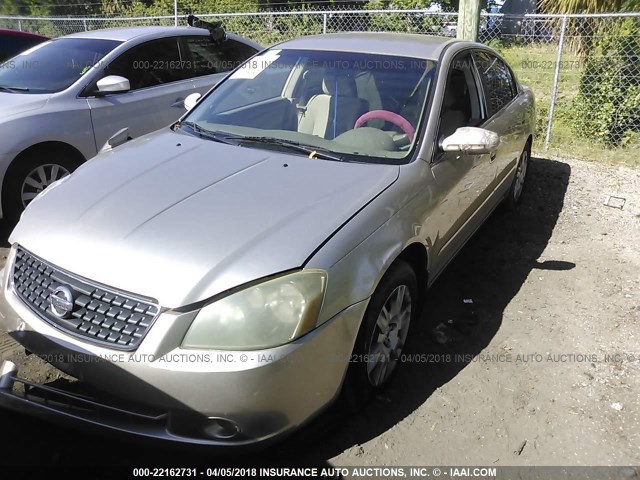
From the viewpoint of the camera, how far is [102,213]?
7.95ft

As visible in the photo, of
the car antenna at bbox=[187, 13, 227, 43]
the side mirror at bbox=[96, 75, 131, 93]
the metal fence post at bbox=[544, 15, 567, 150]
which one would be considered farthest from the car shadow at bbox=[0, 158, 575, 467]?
the car antenna at bbox=[187, 13, 227, 43]

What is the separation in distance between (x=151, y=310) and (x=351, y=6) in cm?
2209

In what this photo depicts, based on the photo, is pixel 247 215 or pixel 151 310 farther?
pixel 247 215

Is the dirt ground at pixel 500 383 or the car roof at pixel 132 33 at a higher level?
the car roof at pixel 132 33

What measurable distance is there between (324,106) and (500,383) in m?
1.91

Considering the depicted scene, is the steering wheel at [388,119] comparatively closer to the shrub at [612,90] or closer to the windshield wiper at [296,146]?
the windshield wiper at [296,146]

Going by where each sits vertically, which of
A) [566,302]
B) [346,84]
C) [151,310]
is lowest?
[566,302]

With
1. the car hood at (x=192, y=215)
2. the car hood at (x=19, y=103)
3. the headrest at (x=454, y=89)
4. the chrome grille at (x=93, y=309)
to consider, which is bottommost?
the chrome grille at (x=93, y=309)

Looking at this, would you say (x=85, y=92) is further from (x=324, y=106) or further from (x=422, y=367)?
(x=422, y=367)

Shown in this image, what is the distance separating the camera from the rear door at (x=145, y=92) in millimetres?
5000

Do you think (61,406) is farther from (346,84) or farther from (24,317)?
(346,84)

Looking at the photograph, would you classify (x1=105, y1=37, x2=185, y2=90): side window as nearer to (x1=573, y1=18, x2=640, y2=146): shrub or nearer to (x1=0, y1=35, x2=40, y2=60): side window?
(x1=0, y1=35, x2=40, y2=60): side window

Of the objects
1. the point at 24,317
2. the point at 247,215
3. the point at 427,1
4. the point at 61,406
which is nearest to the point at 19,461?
the point at 61,406

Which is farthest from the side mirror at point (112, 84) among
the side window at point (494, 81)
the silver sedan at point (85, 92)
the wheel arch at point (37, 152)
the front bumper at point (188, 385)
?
the front bumper at point (188, 385)
